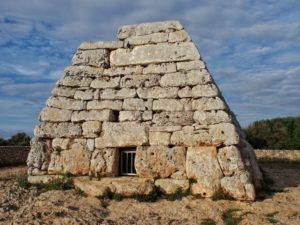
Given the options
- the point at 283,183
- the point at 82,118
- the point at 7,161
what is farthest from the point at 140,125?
the point at 7,161

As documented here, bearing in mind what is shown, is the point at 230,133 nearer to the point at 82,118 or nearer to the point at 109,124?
the point at 109,124

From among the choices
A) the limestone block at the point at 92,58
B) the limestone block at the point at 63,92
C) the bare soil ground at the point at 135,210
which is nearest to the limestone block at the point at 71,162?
the bare soil ground at the point at 135,210

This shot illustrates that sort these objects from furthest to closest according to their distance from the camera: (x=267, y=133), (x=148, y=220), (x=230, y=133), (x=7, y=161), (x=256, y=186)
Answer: (x=267, y=133), (x=7, y=161), (x=256, y=186), (x=230, y=133), (x=148, y=220)

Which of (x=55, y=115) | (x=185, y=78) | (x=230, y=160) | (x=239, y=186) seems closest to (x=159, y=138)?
(x=185, y=78)

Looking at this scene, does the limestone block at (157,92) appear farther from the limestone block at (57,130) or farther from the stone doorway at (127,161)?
the limestone block at (57,130)

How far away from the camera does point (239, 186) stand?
729 cm

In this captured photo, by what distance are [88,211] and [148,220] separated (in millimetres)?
999

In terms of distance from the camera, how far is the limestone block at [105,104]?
8430mm

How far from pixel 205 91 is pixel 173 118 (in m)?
0.82

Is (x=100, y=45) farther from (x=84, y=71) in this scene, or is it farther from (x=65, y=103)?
(x=65, y=103)

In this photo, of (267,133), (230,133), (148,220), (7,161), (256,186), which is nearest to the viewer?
(148,220)

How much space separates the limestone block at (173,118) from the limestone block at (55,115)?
1.91 m

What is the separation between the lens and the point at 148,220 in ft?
21.1

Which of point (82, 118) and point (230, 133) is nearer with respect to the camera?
point (230, 133)
